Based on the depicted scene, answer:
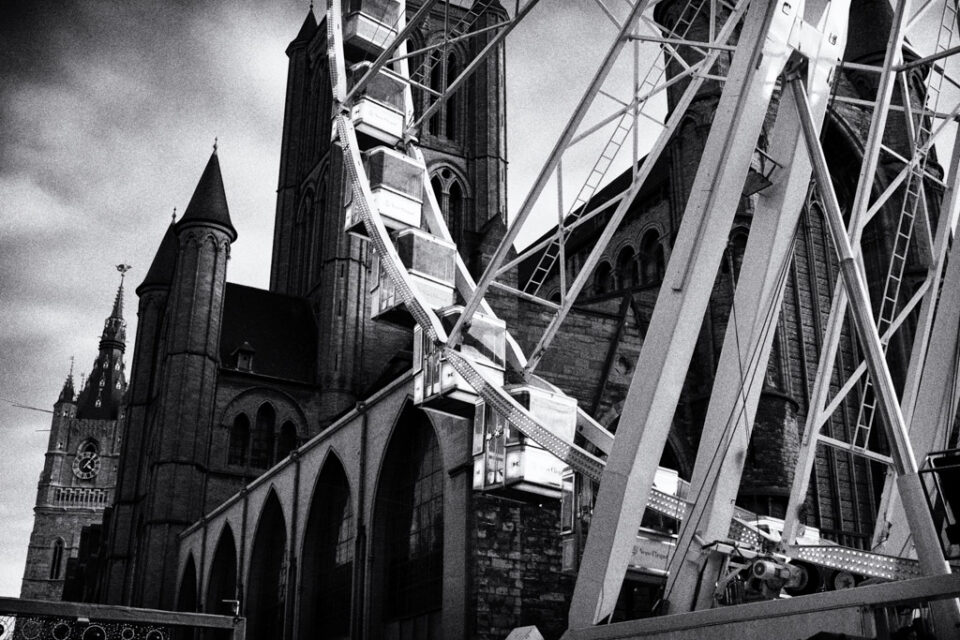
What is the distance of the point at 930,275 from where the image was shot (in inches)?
534

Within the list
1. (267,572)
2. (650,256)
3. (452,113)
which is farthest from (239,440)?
(452,113)

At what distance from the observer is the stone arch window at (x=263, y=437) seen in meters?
41.1

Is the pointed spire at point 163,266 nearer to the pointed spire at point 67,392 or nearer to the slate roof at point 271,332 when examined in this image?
the slate roof at point 271,332

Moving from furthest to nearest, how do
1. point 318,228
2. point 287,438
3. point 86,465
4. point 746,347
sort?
point 86,465, point 318,228, point 287,438, point 746,347

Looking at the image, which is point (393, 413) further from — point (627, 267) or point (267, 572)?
point (627, 267)

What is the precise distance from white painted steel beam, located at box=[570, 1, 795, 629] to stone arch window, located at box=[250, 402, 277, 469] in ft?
108

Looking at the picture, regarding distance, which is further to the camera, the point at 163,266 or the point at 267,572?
the point at 163,266

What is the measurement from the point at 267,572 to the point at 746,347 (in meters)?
22.1

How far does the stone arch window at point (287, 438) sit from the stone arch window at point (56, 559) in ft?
253

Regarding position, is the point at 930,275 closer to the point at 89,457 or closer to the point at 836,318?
the point at 836,318

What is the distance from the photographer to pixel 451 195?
49750mm

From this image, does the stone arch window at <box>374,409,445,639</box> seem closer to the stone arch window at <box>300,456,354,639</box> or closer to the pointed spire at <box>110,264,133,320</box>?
the stone arch window at <box>300,456,354,639</box>

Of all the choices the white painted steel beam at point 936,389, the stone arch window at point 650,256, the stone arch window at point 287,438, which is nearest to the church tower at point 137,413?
the stone arch window at point 287,438

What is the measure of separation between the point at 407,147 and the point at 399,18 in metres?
2.18
